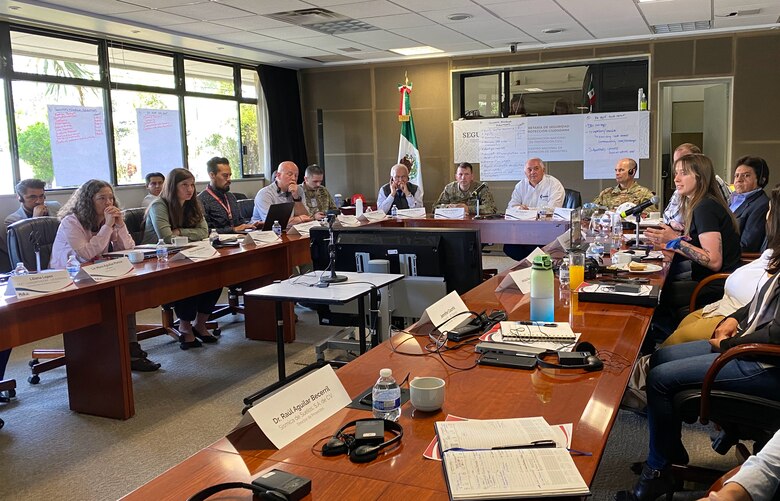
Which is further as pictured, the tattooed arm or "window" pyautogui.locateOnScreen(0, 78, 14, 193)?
"window" pyautogui.locateOnScreen(0, 78, 14, 193)

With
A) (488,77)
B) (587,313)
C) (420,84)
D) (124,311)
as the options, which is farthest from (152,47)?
(587,313)

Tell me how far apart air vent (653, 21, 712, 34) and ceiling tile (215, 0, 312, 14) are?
3835 millimetres

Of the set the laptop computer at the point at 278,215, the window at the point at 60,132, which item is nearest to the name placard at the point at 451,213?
the laptop computer at the point at 278,215

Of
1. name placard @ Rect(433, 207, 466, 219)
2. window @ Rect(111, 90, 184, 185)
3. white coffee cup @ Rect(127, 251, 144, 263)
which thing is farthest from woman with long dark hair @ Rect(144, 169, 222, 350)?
window @ Rect(111, 90, 184, 185)

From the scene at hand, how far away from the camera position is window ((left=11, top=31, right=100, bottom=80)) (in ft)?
19.2

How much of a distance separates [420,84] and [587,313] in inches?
272

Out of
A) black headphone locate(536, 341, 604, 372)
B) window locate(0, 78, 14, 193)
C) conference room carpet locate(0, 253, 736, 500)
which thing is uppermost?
window locate(0, 78, 14, 193)

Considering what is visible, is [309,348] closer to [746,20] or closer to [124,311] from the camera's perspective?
[124,311]

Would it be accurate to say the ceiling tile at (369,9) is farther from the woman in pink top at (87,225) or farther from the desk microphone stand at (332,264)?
the desk microphone stand at (332,264)

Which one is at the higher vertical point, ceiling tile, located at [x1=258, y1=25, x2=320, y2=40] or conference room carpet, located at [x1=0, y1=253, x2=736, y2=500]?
ceiling tile, located at [x1=258, y1=25, x2=320, y2=40]

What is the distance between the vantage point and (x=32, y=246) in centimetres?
389

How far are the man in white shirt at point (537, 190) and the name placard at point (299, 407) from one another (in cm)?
488

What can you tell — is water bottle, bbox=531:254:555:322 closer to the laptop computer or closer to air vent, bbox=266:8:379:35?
the laptop computer

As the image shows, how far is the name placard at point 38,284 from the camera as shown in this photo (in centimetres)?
282
